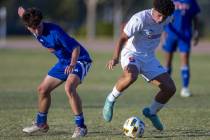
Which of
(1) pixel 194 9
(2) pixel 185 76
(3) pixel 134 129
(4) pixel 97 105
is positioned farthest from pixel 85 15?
(3) pixel 134 129

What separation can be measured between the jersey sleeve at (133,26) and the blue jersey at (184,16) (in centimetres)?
582

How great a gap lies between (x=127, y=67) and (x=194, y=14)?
6.04m

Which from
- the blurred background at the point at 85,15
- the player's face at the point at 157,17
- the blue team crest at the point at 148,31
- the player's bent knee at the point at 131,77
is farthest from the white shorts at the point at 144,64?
the blurred background at the point at 85,15

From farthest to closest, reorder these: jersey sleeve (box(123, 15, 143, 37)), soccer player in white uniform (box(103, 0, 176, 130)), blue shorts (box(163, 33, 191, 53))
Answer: blue shorts (box(163, 33, 191, 53)) → soccer player in white uniform (box(103, 0, 176, 130)) → jersey sleeve (box(123, 15, 143, 37))

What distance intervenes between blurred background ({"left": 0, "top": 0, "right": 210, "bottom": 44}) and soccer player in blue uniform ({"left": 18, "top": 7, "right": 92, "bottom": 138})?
49.5 meters

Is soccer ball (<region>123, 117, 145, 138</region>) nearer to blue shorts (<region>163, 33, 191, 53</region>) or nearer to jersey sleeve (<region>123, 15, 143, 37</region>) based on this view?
jersey sleeve (<region>123, 15, 143, 37</region>)

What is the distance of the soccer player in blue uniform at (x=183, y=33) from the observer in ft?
47.8

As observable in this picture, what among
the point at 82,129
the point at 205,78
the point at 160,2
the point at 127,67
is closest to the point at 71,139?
the point at 82,129

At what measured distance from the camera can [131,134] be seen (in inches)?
331

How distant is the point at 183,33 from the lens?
14.7m

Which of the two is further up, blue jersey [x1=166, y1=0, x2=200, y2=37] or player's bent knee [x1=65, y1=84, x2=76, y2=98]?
blue jersey [x1=166, y1=0, x2=200, y2=37]

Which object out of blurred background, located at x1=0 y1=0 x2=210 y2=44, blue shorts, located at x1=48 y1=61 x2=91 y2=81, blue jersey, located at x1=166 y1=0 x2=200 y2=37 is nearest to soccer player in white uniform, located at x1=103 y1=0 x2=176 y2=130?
blue shorts, located at x1=48 y1=61 x2=91 y2=81

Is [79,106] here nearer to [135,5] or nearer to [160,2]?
[160,2]

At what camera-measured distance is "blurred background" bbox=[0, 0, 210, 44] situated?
6184cm
